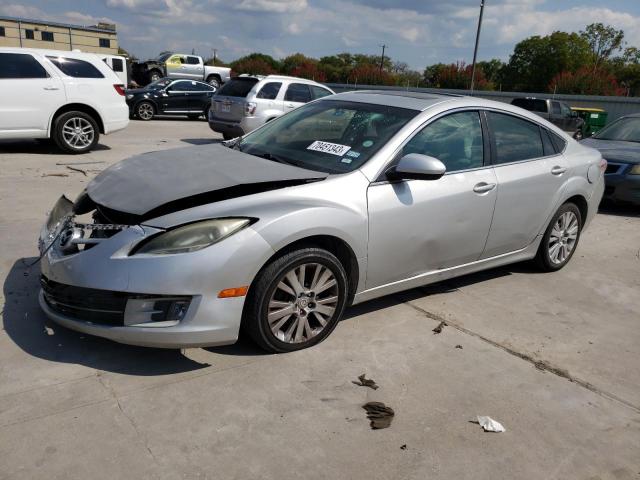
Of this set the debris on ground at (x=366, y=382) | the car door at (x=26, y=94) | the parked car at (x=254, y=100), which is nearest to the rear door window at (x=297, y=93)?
the parked car at (x=254, y=100)

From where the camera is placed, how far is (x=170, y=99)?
18.7 metres

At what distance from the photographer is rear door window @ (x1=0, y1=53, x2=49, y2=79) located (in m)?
9.30

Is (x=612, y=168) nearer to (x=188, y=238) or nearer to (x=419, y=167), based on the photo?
(x=419, y=167)

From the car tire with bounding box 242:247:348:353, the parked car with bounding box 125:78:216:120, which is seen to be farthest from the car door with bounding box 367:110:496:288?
the parked car with bounding box 125:78:216:120

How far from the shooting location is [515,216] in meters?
4.68

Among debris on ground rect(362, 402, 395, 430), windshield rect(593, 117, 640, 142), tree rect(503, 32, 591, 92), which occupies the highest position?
tree rect(503, 32, 591, 92)

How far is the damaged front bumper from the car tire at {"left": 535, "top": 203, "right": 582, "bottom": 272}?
3.12 meters

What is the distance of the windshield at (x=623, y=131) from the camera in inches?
359

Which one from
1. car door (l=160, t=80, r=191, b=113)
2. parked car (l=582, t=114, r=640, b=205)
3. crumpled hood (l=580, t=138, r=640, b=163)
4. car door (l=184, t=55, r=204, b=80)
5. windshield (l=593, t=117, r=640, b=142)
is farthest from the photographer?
car door (l=184, t=55, r=204, b=80)

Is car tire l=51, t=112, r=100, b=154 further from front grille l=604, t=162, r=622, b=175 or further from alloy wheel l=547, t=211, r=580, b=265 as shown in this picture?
front grille l=604, t=162, r=622, b=175

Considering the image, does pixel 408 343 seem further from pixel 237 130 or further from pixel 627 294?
pixel 237 130

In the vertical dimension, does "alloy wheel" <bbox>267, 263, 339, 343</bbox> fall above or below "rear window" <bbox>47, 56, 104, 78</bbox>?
below

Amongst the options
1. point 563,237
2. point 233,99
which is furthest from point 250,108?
point 563,237

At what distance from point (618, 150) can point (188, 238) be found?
7.67 metres
